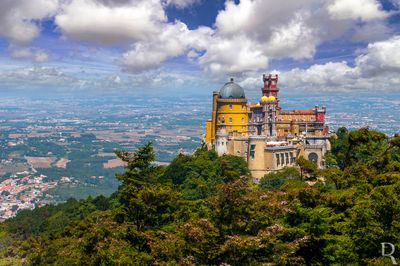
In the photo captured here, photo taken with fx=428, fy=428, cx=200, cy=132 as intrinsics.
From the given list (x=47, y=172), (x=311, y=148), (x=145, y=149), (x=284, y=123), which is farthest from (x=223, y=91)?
(x=47, y=172)

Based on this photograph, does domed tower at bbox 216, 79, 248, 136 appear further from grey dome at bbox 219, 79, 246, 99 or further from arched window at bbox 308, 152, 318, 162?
arched window at bbox 308, 152, 318, 162

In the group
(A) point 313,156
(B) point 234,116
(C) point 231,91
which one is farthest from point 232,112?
(A) point 313,156

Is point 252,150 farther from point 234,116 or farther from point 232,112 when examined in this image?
point 232,112

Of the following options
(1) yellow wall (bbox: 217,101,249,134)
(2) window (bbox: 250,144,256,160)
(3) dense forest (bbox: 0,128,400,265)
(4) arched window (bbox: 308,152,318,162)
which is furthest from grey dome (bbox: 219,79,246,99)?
(3) dense forest (bbox: 0,128,400,265)

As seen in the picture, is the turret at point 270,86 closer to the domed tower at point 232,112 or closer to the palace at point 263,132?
the palace at point 263,132

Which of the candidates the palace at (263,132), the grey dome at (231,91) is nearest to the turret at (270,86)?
the palace at (263,132)

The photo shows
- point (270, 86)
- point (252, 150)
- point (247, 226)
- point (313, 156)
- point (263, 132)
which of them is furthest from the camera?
point (270, 86)

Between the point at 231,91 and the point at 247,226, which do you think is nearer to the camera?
the point at 247,226

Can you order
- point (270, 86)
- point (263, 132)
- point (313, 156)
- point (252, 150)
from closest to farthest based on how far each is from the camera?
point (252, 150) → point (313, 156) → point (263, 132) → point (270, 86)

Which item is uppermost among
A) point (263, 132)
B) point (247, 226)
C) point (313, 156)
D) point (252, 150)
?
point (263, 132)
